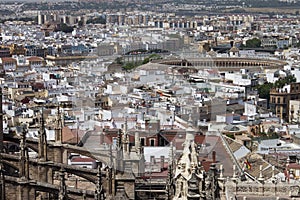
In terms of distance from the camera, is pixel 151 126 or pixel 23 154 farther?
pixel 151 126

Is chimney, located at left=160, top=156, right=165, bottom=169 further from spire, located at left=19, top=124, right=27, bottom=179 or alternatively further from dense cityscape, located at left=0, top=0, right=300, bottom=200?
spire, located at left=19, top=124, right=27, bottom=179

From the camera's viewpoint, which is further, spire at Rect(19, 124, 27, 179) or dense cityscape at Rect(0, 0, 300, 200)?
dense cityscape at Rect(0, 0, 300, 200)

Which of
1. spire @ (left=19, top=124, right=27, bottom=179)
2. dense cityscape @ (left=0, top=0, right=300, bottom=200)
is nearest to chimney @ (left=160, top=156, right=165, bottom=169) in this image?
dense cityscape @ (left=0, top=0, right=300, bottom=200)

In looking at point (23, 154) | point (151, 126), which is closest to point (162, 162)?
point (151, 126)

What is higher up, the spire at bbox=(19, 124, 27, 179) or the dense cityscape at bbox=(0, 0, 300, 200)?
the spire at bbox=(19, 124, 27, 179)

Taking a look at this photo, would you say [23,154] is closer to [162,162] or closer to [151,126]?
[162,162]

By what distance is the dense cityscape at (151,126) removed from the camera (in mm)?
9016

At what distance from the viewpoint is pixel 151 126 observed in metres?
14.9

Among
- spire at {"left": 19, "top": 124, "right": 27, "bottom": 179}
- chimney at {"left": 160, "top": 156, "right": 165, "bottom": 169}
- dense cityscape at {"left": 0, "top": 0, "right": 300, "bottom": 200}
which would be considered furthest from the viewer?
chimney at {"left": 160, "top": 156, "right": 165, "bottom": 169}

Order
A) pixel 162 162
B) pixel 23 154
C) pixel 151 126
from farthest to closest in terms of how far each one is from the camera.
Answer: pixel 151 126 < pixel 162 162 < pixel 23 154

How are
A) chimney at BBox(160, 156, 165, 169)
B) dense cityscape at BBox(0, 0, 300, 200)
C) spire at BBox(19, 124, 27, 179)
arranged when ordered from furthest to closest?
1. chimney at BBox(160, 156, 165, 169)
2. dense cityscape at BBox(0, 0, 300, 200)
3. spire at BBox(19, 124, 27, 179)

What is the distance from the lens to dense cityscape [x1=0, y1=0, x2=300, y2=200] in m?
9.02

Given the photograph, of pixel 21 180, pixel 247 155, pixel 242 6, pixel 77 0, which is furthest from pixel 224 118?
pixel 242 6

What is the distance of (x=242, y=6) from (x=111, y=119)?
13327 cm
